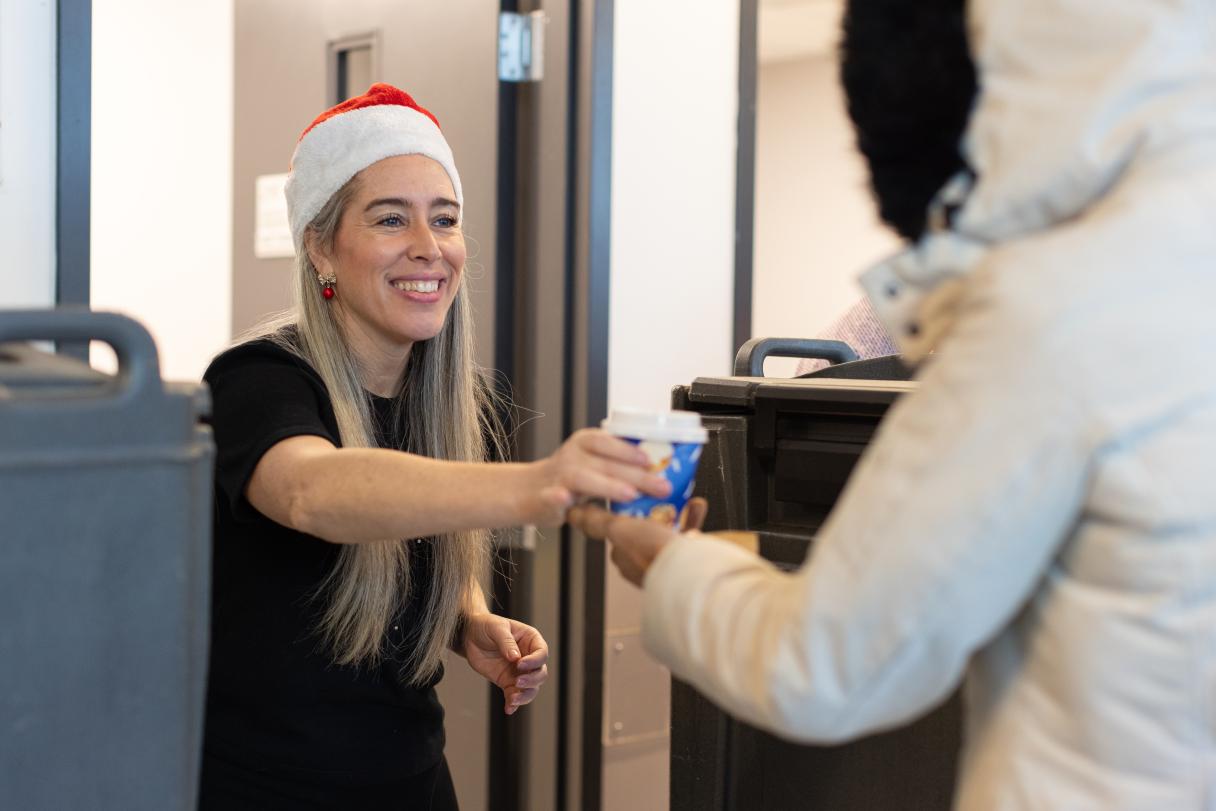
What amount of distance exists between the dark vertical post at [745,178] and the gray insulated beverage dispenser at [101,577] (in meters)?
1.88

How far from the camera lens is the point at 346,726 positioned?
1.48 meters

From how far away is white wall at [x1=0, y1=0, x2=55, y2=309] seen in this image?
1646mm

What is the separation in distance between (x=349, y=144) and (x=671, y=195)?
3.40 feet

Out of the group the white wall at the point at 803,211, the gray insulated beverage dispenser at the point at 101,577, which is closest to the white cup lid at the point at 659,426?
the gray insulated beverage dispenser at the point at 101,577

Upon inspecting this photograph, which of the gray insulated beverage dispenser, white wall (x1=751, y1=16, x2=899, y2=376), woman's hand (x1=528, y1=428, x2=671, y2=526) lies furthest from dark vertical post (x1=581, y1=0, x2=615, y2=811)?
white wall (x1=751, y1=16, x2=899, y2=376)

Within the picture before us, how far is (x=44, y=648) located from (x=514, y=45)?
1822 millimetres

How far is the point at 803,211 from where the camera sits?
6.03 m

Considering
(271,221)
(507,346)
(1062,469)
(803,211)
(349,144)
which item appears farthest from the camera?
(803,211)

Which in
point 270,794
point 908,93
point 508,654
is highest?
point 908,93

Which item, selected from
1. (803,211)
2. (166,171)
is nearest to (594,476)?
(166,171)

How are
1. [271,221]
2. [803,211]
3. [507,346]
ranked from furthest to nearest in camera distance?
[803,211] < [271,221] < [507,346]

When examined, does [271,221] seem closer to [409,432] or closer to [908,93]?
[409,432]

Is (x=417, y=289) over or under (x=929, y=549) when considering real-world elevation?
over

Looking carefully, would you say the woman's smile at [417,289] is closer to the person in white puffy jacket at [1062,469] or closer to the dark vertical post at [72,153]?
the dark vertical post at [72,153]
